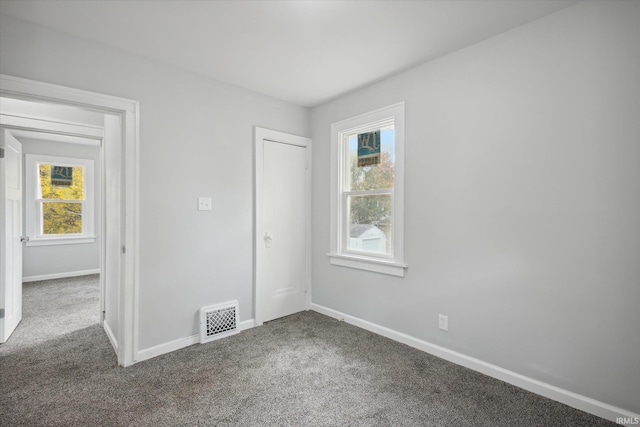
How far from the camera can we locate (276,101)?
136 inches

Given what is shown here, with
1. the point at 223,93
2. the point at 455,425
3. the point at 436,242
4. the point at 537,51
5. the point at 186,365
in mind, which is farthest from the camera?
the point at 223,93

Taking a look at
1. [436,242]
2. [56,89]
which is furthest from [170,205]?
[436,242]

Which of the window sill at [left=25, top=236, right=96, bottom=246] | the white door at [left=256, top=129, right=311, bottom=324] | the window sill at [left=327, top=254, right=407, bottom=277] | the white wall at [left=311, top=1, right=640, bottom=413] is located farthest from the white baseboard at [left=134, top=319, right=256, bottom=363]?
the window sill at [left=25, top=236, right=96, bottom=246]

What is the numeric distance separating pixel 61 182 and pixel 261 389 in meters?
5.81

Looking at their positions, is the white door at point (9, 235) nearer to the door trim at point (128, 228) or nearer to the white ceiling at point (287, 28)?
the door trim at point (128, 228)

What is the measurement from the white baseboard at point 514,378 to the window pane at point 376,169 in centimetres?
143

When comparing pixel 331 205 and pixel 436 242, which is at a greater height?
pixel 331 205

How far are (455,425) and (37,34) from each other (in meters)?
3.68

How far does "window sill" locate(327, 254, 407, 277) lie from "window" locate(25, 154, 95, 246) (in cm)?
516

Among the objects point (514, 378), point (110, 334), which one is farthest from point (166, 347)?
point (514, 378)

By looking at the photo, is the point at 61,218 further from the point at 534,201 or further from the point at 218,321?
the point at 534,201

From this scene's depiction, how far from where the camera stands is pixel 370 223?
126 inches

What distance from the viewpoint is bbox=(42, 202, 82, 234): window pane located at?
548 centimetres

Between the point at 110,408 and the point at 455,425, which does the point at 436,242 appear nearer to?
the point at 455,425
